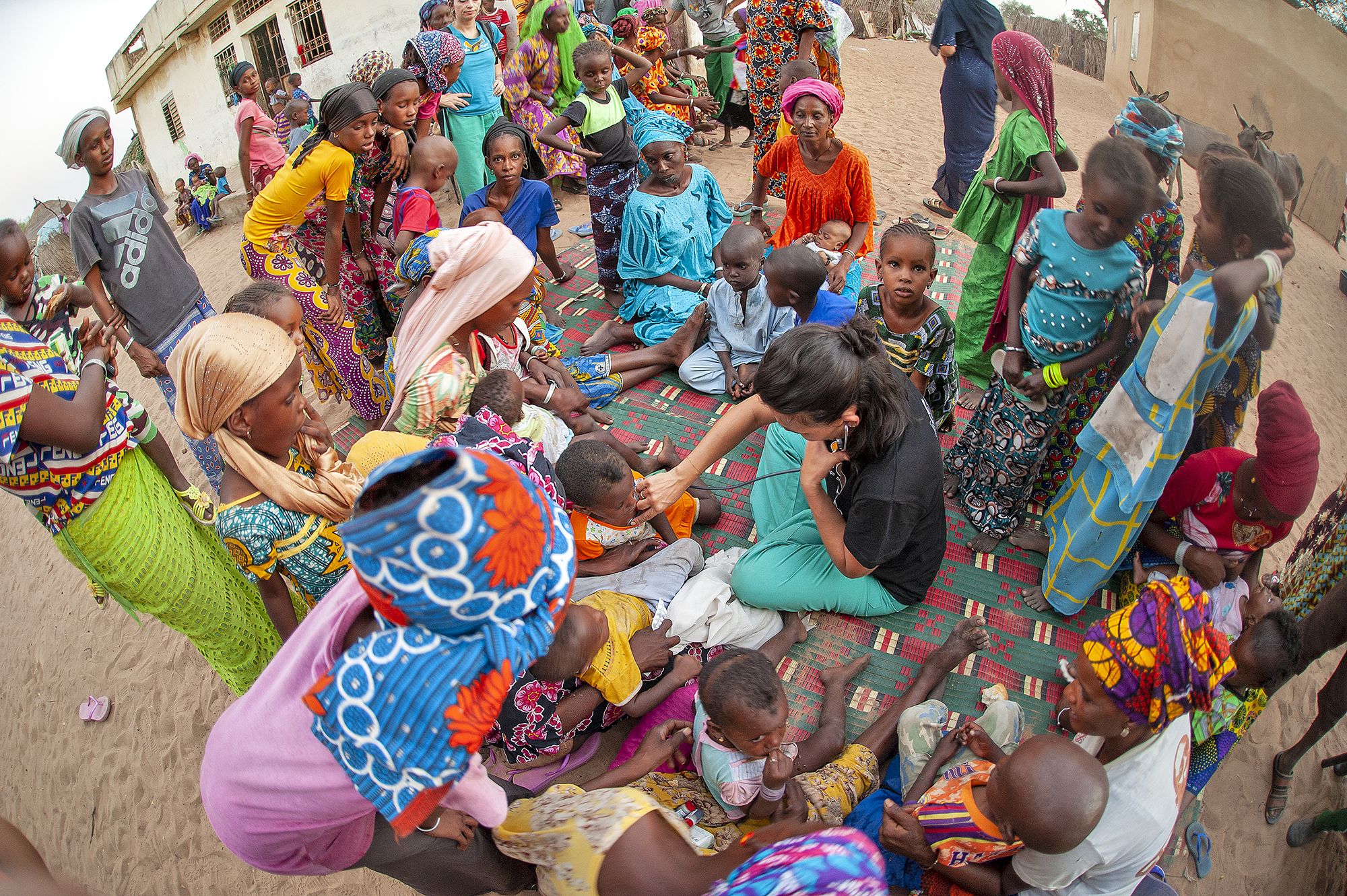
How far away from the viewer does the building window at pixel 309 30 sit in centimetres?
1044

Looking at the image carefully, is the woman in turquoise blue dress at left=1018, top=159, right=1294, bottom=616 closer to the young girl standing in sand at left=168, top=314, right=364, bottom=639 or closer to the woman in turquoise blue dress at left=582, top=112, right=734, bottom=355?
the woman in turquoise blue dress at left=582, top=112, right=734, bottom=355

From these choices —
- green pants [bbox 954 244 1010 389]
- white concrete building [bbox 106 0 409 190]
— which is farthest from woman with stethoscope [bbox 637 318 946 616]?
white concrete building [bbox 106 0 409 190]

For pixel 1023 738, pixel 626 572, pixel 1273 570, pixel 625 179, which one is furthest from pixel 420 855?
pixel 625 179

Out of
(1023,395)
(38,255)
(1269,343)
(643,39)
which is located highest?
(1269,343)

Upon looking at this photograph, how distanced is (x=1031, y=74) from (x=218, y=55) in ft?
42.2

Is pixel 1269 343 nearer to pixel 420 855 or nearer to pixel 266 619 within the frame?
pixel 420 855

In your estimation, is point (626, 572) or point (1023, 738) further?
point (626, 572)

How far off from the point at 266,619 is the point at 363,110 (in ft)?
8.45

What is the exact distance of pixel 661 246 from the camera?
486 centimetres

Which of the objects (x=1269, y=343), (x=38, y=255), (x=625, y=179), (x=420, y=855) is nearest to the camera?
(x=420, y=855)

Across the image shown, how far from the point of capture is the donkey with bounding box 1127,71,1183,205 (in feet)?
9.30

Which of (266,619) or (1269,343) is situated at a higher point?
(1269,343)

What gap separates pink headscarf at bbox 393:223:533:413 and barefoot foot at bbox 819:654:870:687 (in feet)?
6.41

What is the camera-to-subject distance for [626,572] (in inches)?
120
